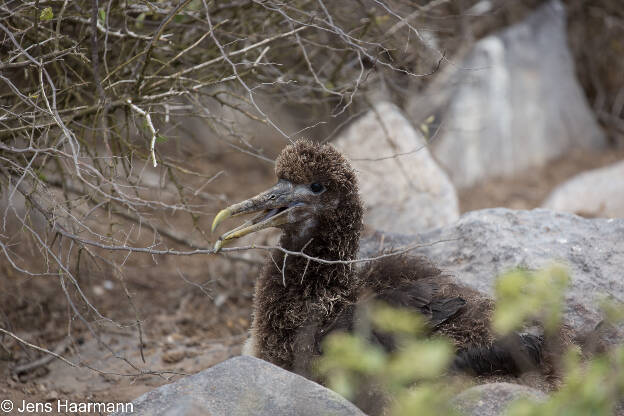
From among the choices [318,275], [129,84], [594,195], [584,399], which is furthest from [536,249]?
[594,195]

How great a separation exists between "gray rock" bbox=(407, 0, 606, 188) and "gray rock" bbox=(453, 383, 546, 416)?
247 inches

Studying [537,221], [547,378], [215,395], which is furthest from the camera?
[537,221]

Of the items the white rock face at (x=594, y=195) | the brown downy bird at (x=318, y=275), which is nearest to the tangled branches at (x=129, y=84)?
the brown downy bird at (x=318, y=275)

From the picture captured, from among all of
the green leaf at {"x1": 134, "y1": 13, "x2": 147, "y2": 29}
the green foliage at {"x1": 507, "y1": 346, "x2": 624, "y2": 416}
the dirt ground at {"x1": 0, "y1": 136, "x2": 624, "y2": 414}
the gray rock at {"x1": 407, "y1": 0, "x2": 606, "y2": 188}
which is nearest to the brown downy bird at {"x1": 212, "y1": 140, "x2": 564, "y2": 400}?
the dirt ground at {"x1": 0, "y1": 136, "x2": 624, "y2": 414}

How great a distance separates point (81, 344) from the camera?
5086 millimetres

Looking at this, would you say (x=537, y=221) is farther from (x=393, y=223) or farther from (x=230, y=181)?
(x=230, y=181)

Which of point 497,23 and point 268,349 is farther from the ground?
point 268,349

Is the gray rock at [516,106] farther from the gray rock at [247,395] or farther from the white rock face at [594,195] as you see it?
the gray rock at [247,395]

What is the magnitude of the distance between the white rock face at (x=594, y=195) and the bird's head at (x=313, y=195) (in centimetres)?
374

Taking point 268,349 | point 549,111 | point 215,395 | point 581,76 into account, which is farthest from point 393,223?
point 581,76

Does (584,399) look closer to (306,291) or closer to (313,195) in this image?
(306,291)

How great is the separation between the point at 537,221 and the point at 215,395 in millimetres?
2712

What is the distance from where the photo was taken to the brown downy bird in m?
3.39

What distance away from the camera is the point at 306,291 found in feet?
11.8
